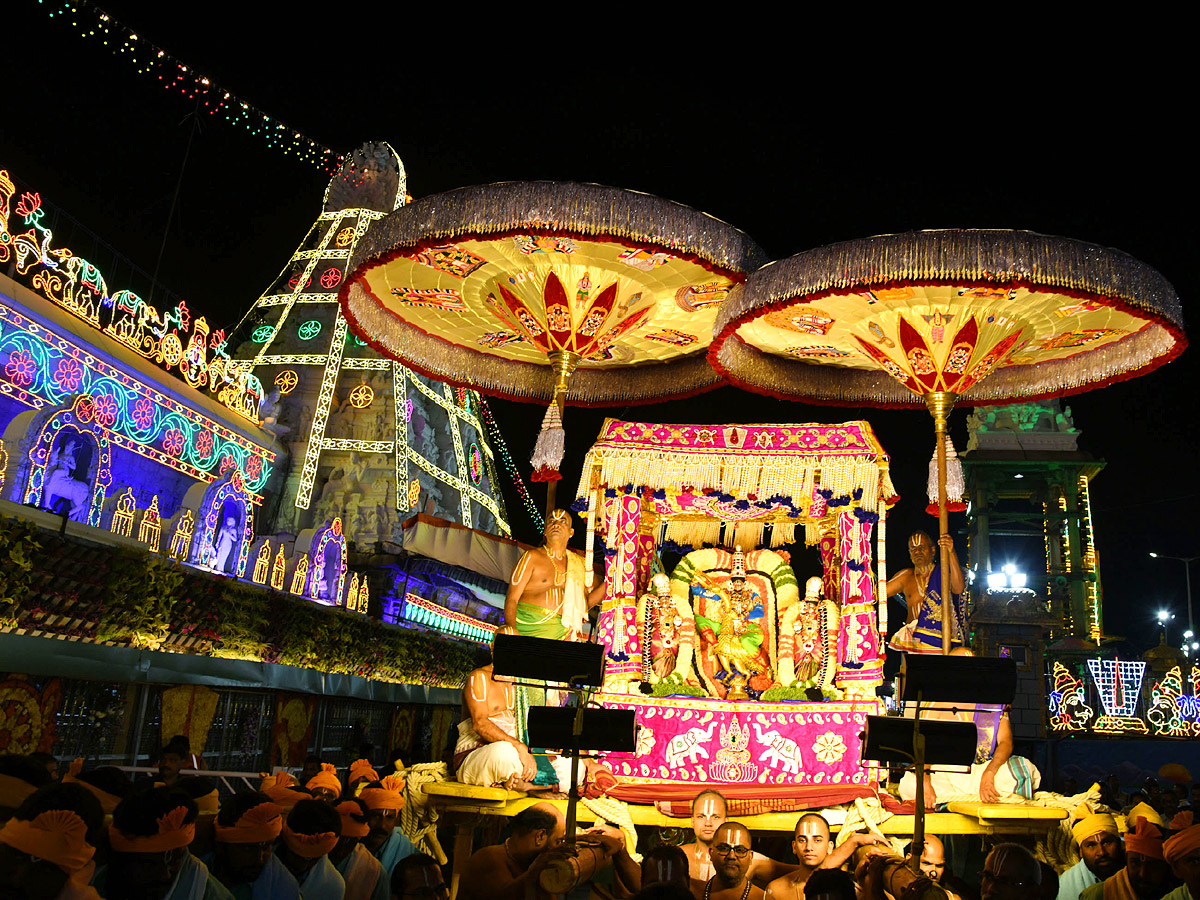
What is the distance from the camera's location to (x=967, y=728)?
622 centimetres

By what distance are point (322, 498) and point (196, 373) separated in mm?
7229

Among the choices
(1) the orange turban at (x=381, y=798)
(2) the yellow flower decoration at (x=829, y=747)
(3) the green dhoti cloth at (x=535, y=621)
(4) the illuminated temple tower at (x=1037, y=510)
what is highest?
(4) the illuminated temple tower at (x=1037, y=510)

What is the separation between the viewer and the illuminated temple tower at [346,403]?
24.9 m

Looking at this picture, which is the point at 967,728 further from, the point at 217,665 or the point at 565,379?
the point at 217,665

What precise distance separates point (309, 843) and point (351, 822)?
71 centimetres

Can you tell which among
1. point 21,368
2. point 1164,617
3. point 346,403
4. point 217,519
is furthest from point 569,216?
point 1164,617

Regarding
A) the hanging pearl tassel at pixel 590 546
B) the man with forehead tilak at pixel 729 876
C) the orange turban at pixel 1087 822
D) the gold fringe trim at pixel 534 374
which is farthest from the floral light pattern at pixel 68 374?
the orange turban at pixel 1087 822

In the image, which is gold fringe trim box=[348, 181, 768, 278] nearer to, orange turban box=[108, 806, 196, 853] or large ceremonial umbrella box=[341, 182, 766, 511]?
large ceremonial umbrella box=[341, 182, 766, 511]

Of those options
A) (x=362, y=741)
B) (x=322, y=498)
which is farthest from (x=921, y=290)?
(x=322, y=498)

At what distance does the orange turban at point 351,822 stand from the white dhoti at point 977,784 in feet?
16.5

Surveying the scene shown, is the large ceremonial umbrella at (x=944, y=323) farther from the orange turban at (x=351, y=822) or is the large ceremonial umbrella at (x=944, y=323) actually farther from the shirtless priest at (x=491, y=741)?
the orange turban at (x=351, y=822)

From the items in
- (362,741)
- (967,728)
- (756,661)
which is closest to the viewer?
(967,728)

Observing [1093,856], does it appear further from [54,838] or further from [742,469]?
[54,838]

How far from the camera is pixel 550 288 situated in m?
9.18
